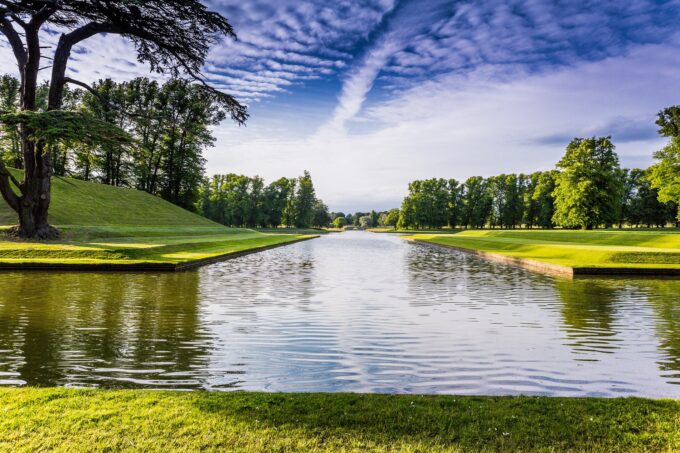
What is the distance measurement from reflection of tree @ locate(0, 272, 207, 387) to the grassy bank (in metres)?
5.26

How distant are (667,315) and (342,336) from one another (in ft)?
27.8

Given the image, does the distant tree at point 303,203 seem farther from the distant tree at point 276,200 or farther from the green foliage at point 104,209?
the green foliage at point 104,209

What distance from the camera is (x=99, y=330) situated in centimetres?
824

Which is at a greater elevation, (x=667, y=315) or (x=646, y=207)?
(x=646, y=207)

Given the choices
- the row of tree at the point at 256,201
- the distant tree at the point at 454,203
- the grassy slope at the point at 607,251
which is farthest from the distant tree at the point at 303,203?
the grassy slope at the point at 607,251

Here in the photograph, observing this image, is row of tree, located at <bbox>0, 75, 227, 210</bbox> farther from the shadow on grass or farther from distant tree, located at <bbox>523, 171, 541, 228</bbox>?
distant tree, located at <bbox>523, 171, 541, 228</bbox>

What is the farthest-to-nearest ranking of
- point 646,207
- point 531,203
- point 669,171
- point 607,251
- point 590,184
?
1. point 531,203
2. point 646,207
3. point 590,184
4. point 669,171
5. point 607,251

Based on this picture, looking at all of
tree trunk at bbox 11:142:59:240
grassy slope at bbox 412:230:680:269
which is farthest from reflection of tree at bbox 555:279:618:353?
tree trunk at bbox 11:142:59:240

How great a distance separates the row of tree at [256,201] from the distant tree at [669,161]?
274 feet

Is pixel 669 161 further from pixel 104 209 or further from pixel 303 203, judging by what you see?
pixel 303 203

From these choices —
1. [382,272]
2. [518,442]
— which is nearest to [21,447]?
[518,442]

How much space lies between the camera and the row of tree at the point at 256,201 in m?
105

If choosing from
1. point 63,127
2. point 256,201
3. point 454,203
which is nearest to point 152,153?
point 63,127

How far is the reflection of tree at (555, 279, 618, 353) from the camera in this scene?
787cm
